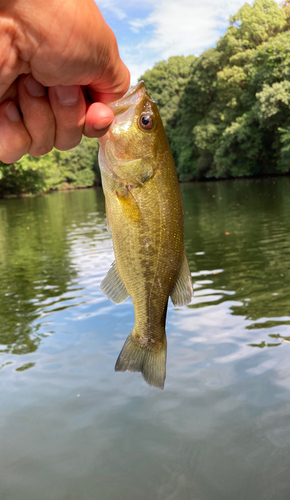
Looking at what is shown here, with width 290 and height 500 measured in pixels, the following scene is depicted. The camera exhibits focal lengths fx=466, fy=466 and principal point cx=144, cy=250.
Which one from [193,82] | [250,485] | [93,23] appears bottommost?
[250,485]

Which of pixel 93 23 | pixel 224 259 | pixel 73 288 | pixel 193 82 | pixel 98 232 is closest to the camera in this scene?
pixel 93 23

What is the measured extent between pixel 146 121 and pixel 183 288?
92cm

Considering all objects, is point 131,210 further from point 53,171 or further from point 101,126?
point 53,171

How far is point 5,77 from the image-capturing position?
2.19 m

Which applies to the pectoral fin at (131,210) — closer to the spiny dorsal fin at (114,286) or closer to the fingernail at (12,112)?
the spiny dorsal fin at (114,286)

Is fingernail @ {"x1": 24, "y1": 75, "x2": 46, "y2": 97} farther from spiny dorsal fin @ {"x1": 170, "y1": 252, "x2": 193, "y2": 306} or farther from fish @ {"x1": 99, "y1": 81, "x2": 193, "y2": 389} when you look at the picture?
spiny dorsal fin @ {"x1": 170, "y1": 252, "x2": 193, "y2": 306}

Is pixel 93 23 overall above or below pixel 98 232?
above

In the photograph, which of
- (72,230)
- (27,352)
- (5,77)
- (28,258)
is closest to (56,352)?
(27,352)

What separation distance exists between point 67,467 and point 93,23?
4655mm

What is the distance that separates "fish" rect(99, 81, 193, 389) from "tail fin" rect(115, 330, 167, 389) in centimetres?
15

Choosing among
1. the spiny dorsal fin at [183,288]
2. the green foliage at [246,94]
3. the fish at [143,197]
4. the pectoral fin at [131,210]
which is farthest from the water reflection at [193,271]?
the green foliage at [246,94]

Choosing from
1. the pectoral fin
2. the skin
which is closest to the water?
the pectoral fin

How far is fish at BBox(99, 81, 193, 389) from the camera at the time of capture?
237 cm

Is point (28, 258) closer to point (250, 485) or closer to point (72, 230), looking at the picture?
point (72, 230)
